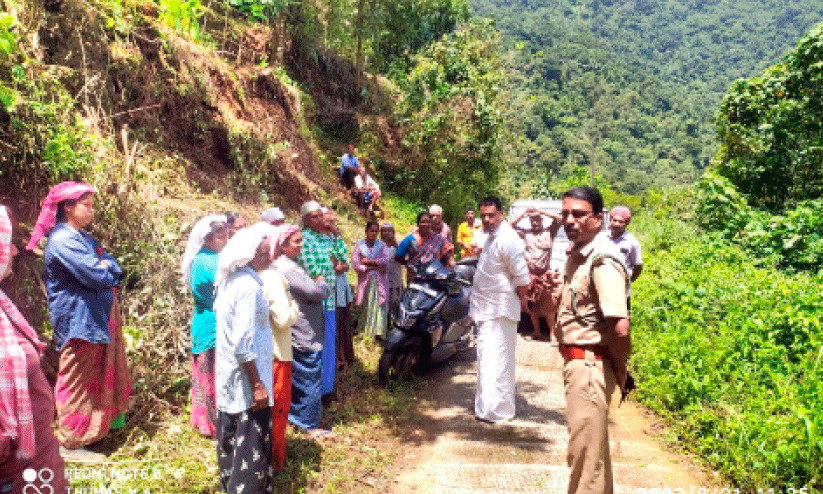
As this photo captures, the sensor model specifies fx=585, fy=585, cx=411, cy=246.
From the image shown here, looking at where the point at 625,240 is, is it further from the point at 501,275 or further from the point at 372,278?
the point at 372,278

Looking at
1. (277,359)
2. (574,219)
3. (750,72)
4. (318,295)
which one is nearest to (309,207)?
(318,295)

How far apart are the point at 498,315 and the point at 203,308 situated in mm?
2439

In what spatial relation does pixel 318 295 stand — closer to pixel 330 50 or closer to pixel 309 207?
pixel 309 207

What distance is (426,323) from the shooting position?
5.81 m

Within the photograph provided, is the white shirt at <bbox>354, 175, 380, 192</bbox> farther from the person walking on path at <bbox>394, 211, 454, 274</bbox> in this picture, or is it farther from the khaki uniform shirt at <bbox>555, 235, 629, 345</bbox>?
the khaki uniform shirt at <bbox>555, 235, 629, 345</bbox>

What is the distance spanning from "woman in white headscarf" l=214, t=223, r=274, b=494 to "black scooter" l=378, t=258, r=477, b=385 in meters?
2.19

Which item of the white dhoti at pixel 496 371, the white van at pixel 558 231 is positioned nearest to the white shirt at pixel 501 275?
the white dhoti at pixel 496 371

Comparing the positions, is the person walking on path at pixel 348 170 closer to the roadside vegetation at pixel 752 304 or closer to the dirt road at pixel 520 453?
the roadside vegetation at pixel 752 304

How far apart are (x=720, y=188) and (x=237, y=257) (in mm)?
10429

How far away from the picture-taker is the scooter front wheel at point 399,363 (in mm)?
5613

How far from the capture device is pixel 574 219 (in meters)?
3.30

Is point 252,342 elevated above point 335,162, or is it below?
below

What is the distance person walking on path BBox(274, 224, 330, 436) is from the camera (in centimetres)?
445

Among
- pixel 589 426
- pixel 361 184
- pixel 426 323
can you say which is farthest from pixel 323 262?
pixel 361 184
